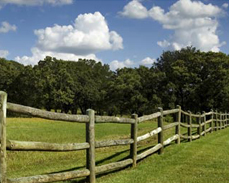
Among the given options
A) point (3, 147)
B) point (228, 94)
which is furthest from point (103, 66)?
point (3, 147)

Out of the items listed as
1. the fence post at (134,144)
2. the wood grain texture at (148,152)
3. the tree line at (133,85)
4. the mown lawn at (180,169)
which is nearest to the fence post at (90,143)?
the mown lawn at (180,169)

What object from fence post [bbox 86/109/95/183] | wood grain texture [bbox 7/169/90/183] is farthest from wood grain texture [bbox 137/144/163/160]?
wood grain texture [bbox 7/169/90/183]

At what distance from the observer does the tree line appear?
47.5 metres

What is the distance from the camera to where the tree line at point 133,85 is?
47500 millimetres

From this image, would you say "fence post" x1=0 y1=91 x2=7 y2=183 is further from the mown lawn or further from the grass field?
the grass field

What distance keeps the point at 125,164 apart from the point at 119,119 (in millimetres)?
1264

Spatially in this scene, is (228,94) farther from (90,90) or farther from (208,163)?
(208,163)

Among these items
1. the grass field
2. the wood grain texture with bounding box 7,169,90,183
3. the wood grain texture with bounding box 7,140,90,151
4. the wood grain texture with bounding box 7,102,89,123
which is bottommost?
the grass field

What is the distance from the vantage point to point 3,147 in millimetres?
4773

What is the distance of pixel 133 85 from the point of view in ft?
181

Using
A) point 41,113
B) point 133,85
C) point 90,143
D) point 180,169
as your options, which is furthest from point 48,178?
point 133,85

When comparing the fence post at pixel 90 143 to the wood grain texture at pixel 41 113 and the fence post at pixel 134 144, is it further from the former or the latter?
the fence post at pixel 134 144

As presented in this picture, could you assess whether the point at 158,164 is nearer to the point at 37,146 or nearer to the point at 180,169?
the point at 180,169

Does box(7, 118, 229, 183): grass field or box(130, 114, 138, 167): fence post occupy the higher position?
box(130, 114, 138, 167): fence post
